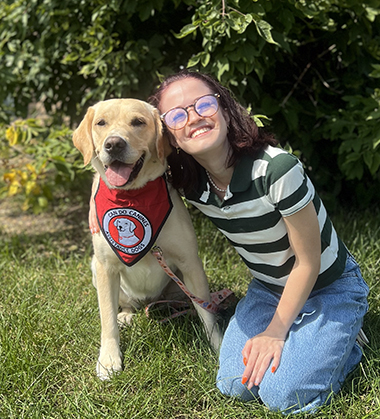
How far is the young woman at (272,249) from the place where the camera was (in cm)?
213

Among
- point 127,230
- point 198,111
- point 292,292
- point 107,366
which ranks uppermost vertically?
point 198,111

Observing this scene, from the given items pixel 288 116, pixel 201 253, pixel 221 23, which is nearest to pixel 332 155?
pixel 288 116

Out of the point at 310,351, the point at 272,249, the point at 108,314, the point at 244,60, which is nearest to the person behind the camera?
the point at 310,351

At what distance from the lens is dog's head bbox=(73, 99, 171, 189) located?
7.45 feet

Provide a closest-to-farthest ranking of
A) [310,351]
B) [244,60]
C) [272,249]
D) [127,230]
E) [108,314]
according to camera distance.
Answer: [310,351]
[272,249]
[127,230]
[108,314]
[244,60]

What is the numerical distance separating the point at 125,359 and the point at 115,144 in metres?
1.06

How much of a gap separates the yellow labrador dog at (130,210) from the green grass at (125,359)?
0.44 feet

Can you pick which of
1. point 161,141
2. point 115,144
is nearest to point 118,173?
point 115,144

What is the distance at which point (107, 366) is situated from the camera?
2.38m

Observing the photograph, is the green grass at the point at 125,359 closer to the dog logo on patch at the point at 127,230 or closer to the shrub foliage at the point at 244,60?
the dog logo on patch at the point at 127,230

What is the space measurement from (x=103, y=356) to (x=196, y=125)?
1183 millimetres

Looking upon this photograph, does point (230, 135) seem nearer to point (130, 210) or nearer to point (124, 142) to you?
point (124, 142)

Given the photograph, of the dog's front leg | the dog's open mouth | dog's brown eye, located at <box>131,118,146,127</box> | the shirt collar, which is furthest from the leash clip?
dog's brown eye, located at <box>131,118,146,127</box>

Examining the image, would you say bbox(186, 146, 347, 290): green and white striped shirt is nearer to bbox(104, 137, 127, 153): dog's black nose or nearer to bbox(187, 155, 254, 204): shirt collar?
bbox(187, 155, 254, 204): shirt collar
